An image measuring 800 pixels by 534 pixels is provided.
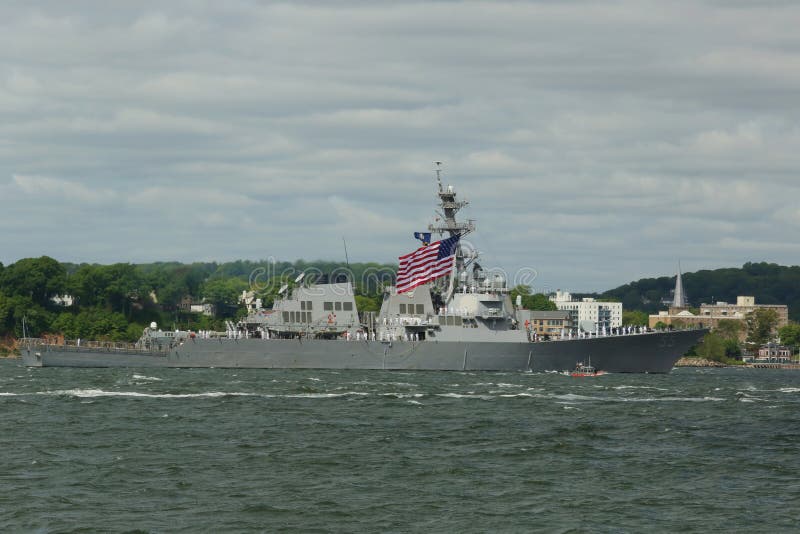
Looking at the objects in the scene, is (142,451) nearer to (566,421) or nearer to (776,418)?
(566,421)

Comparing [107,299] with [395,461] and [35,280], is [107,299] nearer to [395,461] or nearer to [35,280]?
[35,280]

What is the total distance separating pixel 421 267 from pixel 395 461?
40.9 meters

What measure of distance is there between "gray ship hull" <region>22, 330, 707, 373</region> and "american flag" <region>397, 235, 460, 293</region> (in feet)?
11.7

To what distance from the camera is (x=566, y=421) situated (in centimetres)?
4212

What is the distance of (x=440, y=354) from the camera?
239 feet

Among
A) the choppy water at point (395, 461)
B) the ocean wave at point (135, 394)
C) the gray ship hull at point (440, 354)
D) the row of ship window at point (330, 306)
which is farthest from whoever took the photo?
the row of ship window at point (330, 306)

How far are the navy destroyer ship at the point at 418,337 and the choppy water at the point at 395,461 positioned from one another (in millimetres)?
18107

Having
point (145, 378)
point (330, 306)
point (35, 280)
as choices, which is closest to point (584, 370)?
point (330, 306)

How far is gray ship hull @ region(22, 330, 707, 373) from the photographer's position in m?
72.4

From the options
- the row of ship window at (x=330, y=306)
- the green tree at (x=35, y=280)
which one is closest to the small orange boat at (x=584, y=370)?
the row of ship window at (x=330, y=306)

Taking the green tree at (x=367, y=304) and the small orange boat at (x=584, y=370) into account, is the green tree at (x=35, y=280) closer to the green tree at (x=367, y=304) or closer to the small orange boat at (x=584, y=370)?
the green tree at (x=367, y=304)

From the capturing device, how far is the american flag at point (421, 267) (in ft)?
238

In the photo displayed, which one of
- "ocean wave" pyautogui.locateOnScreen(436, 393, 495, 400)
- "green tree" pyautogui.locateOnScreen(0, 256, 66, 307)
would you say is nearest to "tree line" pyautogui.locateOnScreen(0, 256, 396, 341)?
"green tree" pyautogui.locateOnScreen(0, 256, 66, 307)

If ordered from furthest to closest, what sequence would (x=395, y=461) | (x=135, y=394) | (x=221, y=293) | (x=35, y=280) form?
(x=221, y=293), (x=35, y=280), (x=135, y=394), (x=395, y=461)
